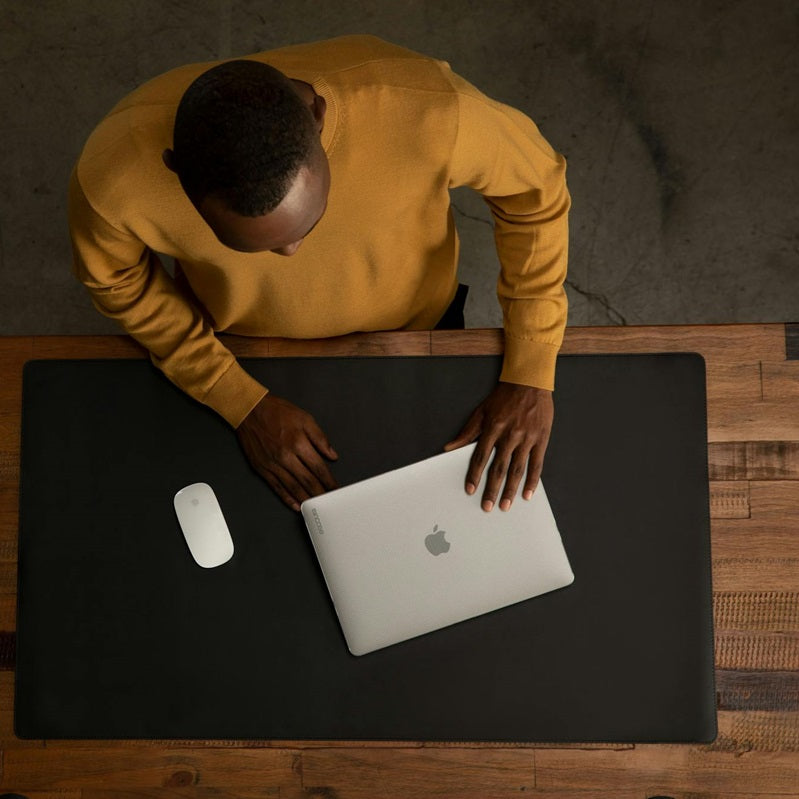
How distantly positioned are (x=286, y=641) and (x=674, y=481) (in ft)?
1.85

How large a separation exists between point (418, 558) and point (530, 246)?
437 mm

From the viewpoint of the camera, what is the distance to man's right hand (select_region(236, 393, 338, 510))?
109cm

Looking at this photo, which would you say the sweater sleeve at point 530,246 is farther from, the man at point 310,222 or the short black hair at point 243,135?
the short black hair at point 243,135

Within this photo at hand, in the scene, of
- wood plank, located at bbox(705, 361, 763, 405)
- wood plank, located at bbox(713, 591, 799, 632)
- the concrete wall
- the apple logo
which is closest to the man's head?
the apple logo

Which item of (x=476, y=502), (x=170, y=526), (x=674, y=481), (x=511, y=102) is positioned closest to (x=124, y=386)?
(x=170, y=526)

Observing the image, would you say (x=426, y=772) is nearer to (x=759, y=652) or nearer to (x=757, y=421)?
(x=759, y=652)

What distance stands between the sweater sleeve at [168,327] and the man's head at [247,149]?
0.27 m

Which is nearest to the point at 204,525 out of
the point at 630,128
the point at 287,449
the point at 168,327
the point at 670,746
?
the point at 287,449

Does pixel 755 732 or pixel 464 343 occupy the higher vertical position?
pixel 464 343

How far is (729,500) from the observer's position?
1.09 meters

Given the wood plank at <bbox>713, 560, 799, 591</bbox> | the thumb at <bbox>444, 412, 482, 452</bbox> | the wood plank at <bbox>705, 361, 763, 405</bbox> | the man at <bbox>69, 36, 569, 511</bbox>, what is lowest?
the wood plank at <bbox>713, 560, 799, 591</bbox>

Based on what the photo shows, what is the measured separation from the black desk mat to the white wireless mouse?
14 mm

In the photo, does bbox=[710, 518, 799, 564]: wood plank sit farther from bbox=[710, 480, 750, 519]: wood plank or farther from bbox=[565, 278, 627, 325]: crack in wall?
bbox=[565, 278, 627, 325]: crack in wall

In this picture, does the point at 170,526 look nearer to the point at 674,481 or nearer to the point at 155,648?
the point at 155,648
